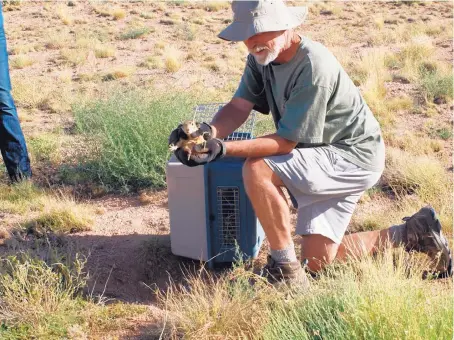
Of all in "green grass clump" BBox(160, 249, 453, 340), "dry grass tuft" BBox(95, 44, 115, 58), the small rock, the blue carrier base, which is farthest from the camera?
"dry grass tuft" BBox(95, 44, 115, 58)

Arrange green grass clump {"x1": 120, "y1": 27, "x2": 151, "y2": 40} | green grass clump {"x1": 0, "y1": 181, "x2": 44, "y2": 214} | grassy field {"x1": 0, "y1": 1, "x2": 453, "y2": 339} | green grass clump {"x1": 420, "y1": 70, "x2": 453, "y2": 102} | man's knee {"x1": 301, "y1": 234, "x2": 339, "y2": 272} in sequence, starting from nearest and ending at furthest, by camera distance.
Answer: grassy field {"x1": 0, "y1": 1, "x2": 453, "y2": 339}
man's knee {"x1": 301, "y1": 234, "x2": 339, "y2": 272}
green grass clump {"x1": 0, "y1": 181, "x2": 44, "y2": 214}
green grass clump {"x1": 420, "y1": 70, "x2": 453, "y2": 102}
green grass clump {"x1": 120, "y1": 27, "x2": 151, "y2": 40}

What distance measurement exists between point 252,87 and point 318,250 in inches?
38.0

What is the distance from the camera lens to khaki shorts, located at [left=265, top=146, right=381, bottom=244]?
3.24m

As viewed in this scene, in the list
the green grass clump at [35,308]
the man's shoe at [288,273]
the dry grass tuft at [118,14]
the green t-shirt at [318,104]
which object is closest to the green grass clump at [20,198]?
the green grass clump at [35,308]

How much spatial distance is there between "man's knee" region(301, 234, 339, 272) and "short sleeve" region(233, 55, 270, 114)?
2.69ft

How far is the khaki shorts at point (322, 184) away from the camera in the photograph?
3242 millimetres

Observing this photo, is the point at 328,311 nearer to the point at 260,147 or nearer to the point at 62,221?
the point at 260,147

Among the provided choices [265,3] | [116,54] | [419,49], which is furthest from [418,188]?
[116,54]

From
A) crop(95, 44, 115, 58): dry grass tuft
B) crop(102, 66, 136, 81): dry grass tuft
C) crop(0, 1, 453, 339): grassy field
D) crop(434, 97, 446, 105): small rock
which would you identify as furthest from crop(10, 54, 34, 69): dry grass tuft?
crop(434, 97, 446, 105): small rock

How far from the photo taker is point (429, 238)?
11.5 feet

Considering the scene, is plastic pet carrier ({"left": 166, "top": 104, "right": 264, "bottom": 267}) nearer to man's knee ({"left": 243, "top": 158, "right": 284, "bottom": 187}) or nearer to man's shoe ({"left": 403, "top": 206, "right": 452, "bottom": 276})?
→ man's knee ({"left": 243, "top": 158, "right": 284, "bottom": 187})

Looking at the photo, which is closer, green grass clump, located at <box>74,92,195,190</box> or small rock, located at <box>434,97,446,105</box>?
green grass clump, located at <box>74,92,195,190</box>

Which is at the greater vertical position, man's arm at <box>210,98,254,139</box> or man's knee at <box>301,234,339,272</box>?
man's arm at <box>210,98,254,139</box>

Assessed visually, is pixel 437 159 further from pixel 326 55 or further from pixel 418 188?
pixel 326 55
